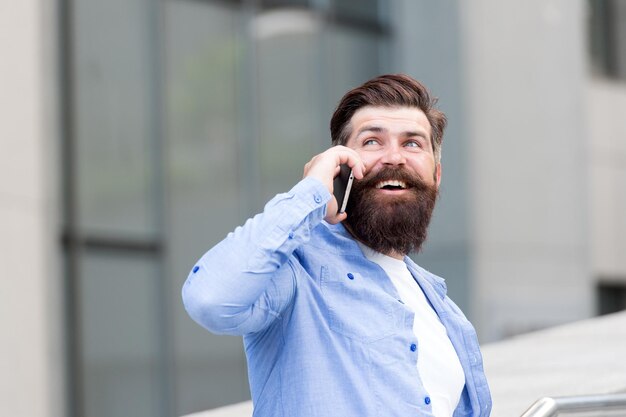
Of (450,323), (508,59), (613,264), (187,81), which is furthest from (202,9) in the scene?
(450,323)

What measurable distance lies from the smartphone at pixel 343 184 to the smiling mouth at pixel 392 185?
4.1 inches

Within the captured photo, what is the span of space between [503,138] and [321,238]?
10887 mm

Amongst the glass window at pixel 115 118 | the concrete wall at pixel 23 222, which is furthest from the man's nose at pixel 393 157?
the glass window at pixel 115 118

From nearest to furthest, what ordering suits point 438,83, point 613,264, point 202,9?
point 202,9
point 438,83
point 613,264

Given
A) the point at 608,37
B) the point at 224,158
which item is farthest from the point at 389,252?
the point at 608,37

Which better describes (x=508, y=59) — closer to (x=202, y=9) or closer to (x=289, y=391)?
(x=202, y=9)

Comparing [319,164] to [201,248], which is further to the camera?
[201,248]

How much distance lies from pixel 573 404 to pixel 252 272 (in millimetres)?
1025

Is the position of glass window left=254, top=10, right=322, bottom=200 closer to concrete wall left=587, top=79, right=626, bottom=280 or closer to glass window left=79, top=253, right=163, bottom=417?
glass window left=79, top=253, right=163, bottom=417

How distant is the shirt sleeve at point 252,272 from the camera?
258cm

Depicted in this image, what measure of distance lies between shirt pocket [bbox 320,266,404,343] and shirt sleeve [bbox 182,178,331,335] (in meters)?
0.12

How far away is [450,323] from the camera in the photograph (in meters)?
3.15

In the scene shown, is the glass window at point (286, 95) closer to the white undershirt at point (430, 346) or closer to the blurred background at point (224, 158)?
the blurred background at point (224, 158)

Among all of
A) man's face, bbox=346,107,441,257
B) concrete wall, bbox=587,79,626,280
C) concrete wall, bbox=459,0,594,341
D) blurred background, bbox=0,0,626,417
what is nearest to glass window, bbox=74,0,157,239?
blurred background, bbox=0,0,626,417
